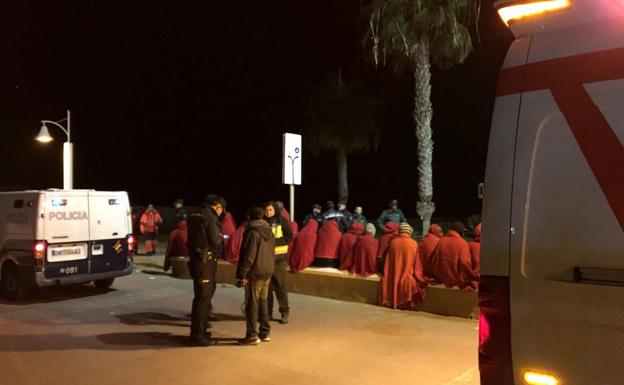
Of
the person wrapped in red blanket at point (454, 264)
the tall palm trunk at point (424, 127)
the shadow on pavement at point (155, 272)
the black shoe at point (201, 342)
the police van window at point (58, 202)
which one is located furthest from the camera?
A: the tall palm trunk at point (424, 127)

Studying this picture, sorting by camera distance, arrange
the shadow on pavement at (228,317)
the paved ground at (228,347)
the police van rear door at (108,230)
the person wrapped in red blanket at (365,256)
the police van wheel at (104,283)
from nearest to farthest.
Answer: the paved ground at (228,347) → the shadow on pavement at (228,317) → the person wrapped in red blanket at (365,256) → the police van rear door at (108,230) → the police van wheel at (104,283)

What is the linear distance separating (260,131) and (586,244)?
4041cm

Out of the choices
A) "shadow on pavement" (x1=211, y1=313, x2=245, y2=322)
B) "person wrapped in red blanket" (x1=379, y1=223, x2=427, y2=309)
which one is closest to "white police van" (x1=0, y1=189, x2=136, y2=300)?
"shadow on pavement" (x1=211, y1=313, x2=245, y2=322)

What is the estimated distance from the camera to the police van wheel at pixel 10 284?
Result: 10.8 meters

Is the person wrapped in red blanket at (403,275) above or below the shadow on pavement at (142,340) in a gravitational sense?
above

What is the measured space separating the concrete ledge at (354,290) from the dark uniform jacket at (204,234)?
125 inches

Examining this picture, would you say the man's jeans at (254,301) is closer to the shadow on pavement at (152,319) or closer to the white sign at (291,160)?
the shadow on pavement at (152,319)

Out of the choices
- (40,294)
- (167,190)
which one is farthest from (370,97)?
(167,190)

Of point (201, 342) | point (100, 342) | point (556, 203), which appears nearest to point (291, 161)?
point (201, 342)

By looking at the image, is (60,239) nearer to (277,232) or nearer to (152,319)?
(152,319)

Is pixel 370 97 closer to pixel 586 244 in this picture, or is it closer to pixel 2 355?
pixel 2 355

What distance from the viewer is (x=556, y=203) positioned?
8.61 ft

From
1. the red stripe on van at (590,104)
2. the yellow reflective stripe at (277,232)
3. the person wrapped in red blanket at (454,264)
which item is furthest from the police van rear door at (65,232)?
the red stripe on van at (590,104)

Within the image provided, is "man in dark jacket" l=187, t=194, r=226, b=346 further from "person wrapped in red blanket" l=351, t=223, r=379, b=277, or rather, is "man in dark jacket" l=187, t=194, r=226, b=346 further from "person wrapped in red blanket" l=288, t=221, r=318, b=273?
"person wrapped in red blanket" l=288, t=221, r=318, b=273
